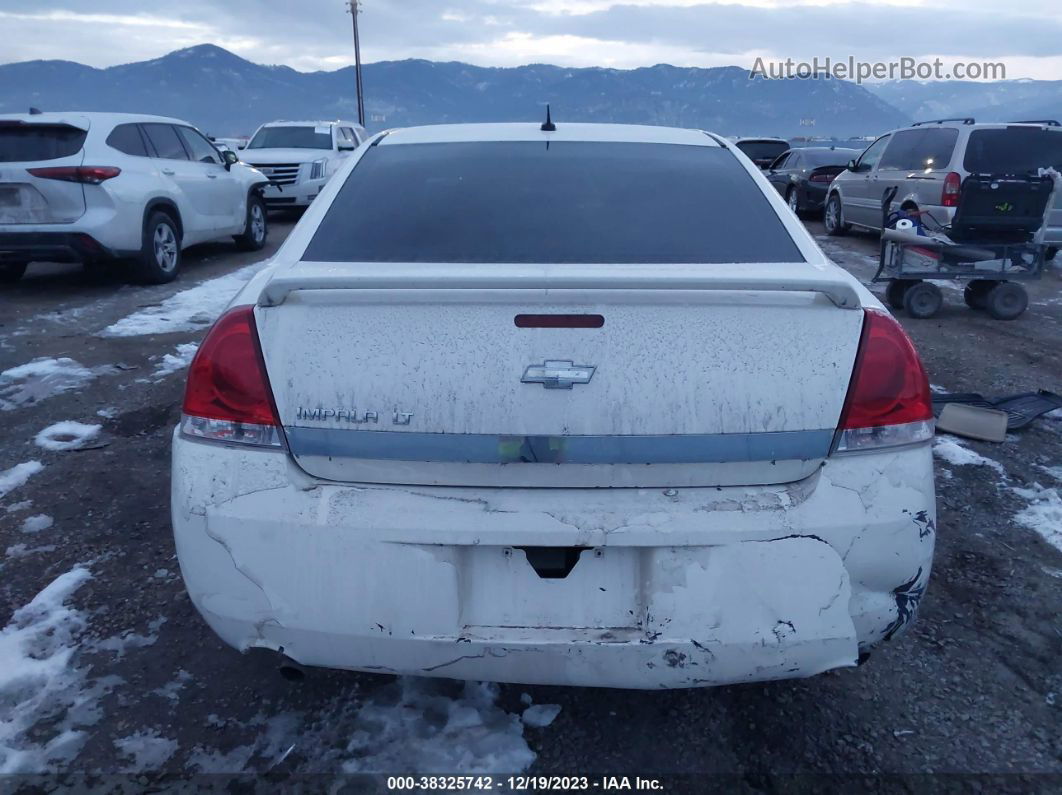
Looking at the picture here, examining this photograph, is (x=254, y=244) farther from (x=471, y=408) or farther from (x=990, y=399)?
(x=471, y=408)

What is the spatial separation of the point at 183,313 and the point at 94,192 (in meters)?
1.60

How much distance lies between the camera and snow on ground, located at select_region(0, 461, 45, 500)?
406 cm

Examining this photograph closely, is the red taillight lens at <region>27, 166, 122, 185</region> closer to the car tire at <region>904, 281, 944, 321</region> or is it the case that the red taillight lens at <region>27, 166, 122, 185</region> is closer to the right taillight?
the car tire at <region>904, 281, 944, 321</region>

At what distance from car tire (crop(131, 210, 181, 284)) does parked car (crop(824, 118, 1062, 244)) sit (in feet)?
26.8

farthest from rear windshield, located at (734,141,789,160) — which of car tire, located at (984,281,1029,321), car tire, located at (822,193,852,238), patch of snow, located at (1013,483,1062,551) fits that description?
patch of snow, located at (1013,483,1062,551)

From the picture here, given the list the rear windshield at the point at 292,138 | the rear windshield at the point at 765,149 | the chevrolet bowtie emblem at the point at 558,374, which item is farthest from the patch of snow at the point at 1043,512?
the rear windshield at the point at 765,149

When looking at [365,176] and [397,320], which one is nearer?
[397,320]

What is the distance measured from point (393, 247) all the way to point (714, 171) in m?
1.21

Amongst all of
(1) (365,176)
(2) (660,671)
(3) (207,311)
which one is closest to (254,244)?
(3) (207,311)

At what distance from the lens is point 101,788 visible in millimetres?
2207

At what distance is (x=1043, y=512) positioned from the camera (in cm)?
377

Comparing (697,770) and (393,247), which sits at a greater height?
(393,247)

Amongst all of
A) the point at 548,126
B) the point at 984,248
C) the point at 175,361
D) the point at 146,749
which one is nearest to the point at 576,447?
the point at 146,749

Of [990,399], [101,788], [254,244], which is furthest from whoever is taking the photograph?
[254,244]
